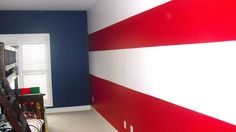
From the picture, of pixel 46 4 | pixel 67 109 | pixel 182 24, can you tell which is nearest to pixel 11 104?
pixel 182 24

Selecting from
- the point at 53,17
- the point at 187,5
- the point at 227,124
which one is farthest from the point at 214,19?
the point at 53,17

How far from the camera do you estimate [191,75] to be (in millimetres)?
2234

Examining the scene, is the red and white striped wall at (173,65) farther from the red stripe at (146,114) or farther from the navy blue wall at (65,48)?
the navy blue wall at (65,48)

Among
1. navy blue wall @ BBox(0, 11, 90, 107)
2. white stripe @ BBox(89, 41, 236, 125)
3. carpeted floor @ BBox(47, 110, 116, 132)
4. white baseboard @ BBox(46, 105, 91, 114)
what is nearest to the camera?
white stripe @ BBox(89, 41, 236, 125)

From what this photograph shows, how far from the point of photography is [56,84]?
6789mm

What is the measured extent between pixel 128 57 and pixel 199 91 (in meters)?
1.77

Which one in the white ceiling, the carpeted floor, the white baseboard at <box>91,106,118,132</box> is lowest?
the carpeted floor

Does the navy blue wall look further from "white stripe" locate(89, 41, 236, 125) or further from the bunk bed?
"white stripe" locate(89, 41, 236, 125)

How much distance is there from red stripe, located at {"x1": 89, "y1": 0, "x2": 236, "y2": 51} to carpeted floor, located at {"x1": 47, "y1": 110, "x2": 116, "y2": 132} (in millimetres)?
1939

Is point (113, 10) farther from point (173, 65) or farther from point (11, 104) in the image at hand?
point (11, 104)

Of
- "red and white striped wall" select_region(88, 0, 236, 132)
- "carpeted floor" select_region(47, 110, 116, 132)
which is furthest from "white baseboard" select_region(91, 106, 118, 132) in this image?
"red and white striped wall" select_region(88, 0, 236, 132)

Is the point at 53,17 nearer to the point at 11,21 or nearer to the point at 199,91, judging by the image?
the point at 11,21

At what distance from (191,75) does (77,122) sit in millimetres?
3997

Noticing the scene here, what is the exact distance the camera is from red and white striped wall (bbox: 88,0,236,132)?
73.1 inches
